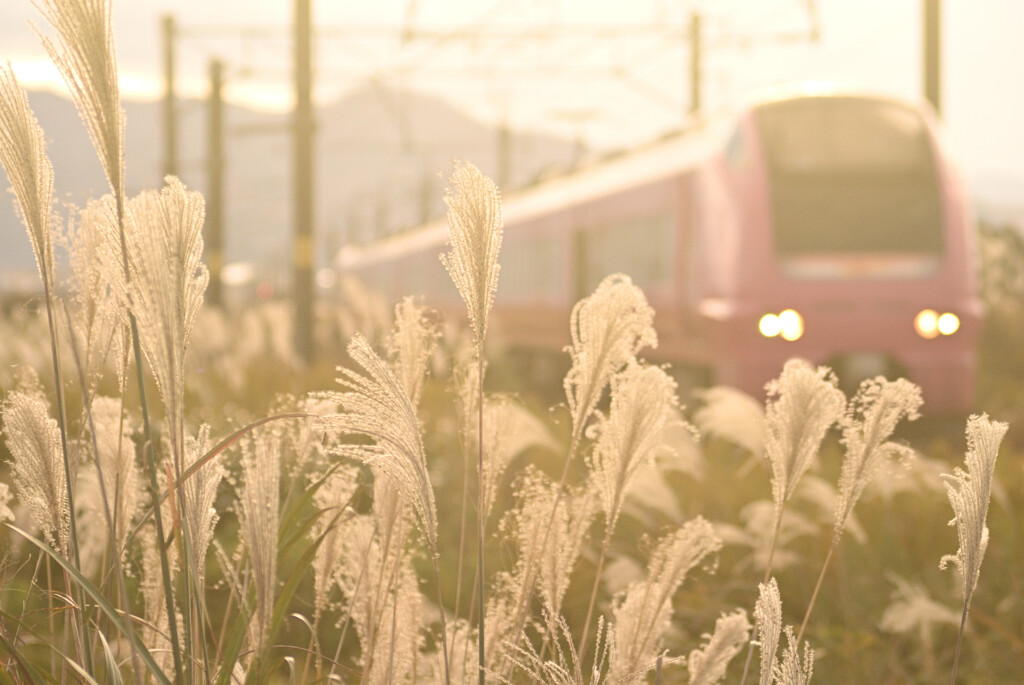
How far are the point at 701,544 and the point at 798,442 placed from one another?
0.82 feet

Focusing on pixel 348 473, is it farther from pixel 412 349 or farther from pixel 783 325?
pixel 783 325

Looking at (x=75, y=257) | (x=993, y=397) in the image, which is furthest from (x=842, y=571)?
(x=993, y=397)

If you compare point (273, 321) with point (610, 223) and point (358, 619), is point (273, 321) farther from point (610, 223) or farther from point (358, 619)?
point (358, 619)

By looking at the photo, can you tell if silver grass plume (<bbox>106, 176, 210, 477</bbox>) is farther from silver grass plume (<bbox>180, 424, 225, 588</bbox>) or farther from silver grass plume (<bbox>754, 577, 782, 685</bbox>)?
silver grass plume (<bbox>754, 577, 782, 685</bbox>)

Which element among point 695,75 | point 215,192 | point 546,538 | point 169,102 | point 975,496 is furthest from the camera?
point 169,102

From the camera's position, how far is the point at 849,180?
354 inches

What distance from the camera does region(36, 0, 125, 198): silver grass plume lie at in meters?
1.37

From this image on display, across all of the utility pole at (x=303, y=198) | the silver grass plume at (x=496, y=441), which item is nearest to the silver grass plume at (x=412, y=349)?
the silver grass plume at (x=496, y=441)

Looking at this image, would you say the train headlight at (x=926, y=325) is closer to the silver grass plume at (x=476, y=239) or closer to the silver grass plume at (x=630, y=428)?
the silver grass plume at (x=630, y=428)

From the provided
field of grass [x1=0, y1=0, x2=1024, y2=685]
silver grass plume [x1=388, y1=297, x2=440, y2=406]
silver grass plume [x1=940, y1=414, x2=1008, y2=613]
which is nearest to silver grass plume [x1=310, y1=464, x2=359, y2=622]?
field of grass [x1=0, y1=0, x2=1024, y2=685]

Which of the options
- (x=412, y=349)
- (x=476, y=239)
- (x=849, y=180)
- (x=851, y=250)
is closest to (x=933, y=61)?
(x=849, y=180)

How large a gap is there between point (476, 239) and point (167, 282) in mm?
344

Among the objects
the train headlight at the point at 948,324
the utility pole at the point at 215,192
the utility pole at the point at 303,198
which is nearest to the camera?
the train headlight at the point at 948,324

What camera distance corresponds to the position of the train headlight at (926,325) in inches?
342
